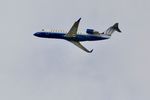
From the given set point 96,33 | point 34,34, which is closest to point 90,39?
point 96,33

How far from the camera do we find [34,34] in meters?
188

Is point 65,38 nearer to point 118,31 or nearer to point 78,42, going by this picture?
point 78,42

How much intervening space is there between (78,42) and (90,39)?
4313mm

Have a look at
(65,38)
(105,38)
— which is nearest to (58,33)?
(65,38)

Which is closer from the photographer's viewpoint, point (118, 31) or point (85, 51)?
point (85, 51)

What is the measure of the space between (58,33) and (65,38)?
2.32m

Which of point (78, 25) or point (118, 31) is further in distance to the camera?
point (118, 31)

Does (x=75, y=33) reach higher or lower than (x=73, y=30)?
lower

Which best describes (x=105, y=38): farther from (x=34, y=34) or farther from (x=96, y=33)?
(x=34, y=34)

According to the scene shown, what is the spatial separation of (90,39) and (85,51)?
636cm

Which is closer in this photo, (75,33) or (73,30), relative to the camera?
(73,30)

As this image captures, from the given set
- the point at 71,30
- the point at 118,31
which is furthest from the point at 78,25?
the point at 118,31

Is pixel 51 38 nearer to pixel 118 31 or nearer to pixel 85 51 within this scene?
pixel 85 51

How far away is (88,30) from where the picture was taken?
19400cm
